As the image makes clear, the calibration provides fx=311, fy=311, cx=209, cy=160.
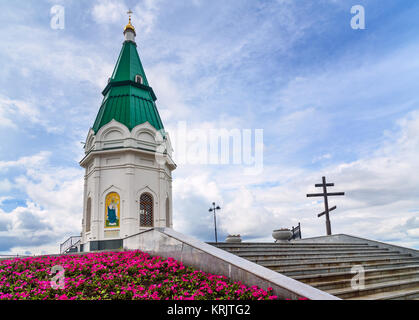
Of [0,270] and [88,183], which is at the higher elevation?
[88,183]

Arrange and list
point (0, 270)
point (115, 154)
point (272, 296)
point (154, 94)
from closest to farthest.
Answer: point (272, 296), point (0, 270), point (115, 154), point (154, 94)

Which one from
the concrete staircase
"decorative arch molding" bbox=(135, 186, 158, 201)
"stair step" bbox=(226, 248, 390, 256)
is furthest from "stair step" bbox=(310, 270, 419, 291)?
"decorative arch molding" bbox=(135, 186, 158, 201)

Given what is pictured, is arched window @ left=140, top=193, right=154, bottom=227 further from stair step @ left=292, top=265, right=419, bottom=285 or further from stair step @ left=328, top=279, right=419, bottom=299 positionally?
stair step @ left=328, top=279, right=419, bottom=299

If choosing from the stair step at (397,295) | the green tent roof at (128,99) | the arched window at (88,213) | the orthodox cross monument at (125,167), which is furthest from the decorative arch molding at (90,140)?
the stair step at (397,295)

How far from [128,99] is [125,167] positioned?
4769 mm

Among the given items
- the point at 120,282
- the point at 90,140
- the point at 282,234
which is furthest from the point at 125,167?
the point at 120,282

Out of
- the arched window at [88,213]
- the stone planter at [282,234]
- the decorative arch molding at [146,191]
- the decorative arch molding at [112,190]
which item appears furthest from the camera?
the arched window at [88,213]

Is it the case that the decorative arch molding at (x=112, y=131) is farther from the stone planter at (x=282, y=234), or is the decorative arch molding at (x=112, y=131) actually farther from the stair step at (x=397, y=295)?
the stair step at (x=397, y=295)

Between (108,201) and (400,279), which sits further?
(108,201)

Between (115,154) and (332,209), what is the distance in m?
13.1

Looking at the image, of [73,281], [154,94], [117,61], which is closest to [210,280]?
[73,281]

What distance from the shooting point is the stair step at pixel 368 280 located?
7.54m

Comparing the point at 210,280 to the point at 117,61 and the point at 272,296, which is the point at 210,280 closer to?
the point at 272,296

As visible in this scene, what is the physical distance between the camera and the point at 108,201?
18125 mm
